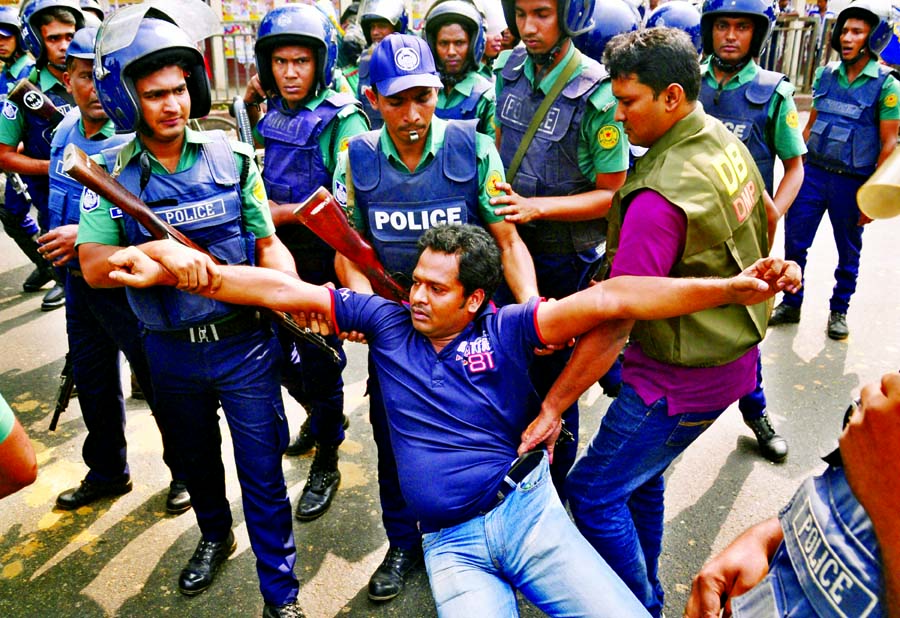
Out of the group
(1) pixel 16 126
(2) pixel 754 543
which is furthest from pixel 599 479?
(1) pixel 16 126

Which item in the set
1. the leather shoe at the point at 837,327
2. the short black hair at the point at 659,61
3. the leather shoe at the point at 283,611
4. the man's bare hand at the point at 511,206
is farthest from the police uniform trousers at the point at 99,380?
the leather shoe at the point at 837,327

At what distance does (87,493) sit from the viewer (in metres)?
3.48

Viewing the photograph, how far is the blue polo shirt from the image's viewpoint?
2271 millimetres

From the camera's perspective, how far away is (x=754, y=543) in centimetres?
164

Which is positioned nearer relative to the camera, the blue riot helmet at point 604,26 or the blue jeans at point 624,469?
the blue jeans at point 624,469

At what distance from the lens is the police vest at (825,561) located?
1.21 m

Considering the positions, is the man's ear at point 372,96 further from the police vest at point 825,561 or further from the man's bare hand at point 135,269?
the police vest at point 825,561

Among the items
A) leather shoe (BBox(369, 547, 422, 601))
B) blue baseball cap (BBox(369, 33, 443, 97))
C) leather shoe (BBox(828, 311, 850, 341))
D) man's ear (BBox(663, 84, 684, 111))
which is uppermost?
blue baseball cap (BBox(369, 33, 443, 97))

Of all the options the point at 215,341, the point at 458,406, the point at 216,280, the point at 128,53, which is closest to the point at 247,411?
the point at 215,341

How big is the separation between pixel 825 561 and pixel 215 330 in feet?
6.62

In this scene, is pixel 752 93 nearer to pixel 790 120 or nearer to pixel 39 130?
pixel 790 120

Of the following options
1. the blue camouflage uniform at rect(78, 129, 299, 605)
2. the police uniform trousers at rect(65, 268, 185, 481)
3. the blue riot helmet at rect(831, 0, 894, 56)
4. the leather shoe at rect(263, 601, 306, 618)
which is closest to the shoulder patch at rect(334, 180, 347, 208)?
the blue camouflage uniform at rect(78, 129, 299, 605)

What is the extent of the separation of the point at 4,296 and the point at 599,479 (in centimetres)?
559

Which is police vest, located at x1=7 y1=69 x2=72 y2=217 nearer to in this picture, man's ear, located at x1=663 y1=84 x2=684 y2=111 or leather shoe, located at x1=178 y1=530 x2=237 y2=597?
leather shoe, located at x1=178 y1=530 x2=237 y2=597
